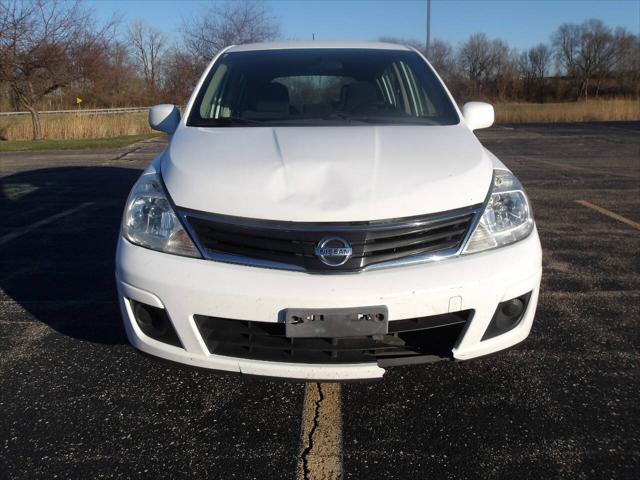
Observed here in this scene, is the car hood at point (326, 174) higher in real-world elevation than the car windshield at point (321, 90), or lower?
lower

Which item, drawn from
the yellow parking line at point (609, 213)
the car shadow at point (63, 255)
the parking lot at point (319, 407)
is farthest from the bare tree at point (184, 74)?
the parking lot at point (319, 407)

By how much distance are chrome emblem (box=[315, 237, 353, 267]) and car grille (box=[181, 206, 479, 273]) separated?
1cm

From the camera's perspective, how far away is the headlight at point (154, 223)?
2.24 meters

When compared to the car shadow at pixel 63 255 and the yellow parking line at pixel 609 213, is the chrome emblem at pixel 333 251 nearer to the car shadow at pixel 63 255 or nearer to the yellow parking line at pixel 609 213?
the car shadow at pixel 63 255

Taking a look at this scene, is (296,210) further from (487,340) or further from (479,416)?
(479,416)

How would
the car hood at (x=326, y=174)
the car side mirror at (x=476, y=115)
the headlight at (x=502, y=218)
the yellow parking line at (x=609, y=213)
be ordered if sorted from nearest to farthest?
1. the car hood at (x=326, y=174)
2. the headlight at (x=502, y=218)
3. the car side mirror at (x=476, y=115)
4. the yellow parking line at (x=609, y=213)

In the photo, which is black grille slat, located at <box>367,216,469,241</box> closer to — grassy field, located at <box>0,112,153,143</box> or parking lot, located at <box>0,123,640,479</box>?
parking lot, located at <box>0,123,640,479</box>

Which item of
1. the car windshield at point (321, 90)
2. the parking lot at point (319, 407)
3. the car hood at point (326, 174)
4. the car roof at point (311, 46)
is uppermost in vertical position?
the car roof at point (311, 46)

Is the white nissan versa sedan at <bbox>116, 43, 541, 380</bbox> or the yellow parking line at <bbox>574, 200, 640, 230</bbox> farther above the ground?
the white nissan versa sedan at <bbox>116, 43, 541, 380</bbox>

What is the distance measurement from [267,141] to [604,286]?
2655 mm

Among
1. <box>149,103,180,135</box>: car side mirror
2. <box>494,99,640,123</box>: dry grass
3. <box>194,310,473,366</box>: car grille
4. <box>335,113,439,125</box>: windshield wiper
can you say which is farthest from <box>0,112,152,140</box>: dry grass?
<box>194,310,473,366</box>: car grille

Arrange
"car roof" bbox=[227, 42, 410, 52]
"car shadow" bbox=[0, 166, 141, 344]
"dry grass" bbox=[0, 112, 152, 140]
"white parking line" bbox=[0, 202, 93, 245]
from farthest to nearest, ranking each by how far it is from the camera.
Answer: "dry grass" bbox=[0, 112, 152, 140] < "white parking line" bbox=[0, 202, 93, 245] < "car roof" bbox=[227, 42, 410, 52] < "car shadow" bbox=[0, 166, 141, 344]

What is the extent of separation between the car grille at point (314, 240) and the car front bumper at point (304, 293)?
0.04 metres

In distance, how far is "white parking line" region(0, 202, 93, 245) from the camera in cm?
539
